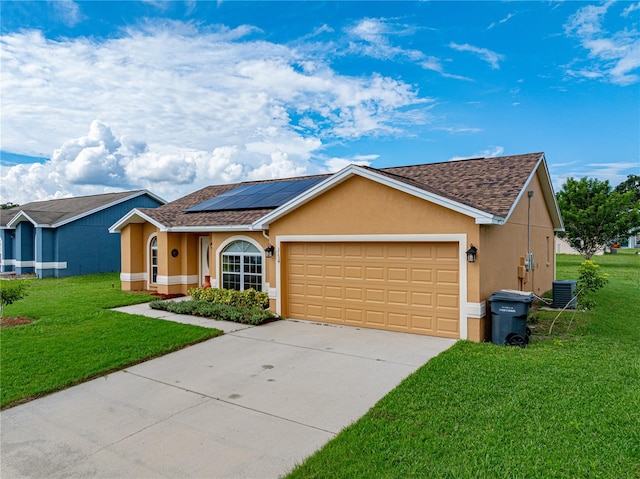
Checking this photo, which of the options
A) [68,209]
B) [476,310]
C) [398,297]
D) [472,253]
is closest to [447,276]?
[472,253]

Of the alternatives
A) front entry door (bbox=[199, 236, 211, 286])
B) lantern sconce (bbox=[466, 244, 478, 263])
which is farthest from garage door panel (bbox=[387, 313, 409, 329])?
front entry door (bbox=[199, 236, 211, 286])

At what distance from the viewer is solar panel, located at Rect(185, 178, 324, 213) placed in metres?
13.6

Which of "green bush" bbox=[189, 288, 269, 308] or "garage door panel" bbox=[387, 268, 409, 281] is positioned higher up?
"garage door panel" bbox=[387, 268, 409, 281]

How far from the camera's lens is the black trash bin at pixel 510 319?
766 centimetres

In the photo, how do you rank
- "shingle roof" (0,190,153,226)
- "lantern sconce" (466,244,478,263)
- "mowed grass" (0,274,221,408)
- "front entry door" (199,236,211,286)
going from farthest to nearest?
"shingle roof" (0,190,153,226)
"front entry door" (199,236,211,286)
"lantern sconce" (466,244,478,263)
"mowed grass" (0,274,221,408)

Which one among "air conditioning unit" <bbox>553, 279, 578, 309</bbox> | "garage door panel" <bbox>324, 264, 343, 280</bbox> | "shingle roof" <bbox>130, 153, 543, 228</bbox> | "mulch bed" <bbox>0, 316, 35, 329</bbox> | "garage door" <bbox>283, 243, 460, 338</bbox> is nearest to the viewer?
"garage door" <bbox>283, 243, 460, 338</bbox>

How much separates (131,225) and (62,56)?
286 inches

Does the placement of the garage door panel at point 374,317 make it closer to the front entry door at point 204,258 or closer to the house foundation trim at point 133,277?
the front entry door at point 204,258

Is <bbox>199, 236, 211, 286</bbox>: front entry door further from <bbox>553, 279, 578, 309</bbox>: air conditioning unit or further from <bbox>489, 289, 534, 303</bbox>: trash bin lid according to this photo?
<bbox>553, 279, 578, 309</bbox>: air conditioning unit

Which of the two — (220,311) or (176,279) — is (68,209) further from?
(220,311)

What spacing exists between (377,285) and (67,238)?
20206mm

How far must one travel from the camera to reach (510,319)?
7.73 meters

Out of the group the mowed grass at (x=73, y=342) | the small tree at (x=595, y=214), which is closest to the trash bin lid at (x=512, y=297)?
the mowed grass at (x=73, y=342)

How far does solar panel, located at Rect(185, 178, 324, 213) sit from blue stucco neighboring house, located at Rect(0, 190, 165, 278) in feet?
34.9
